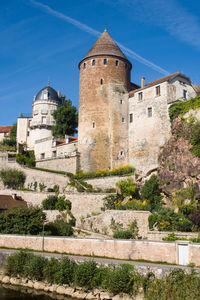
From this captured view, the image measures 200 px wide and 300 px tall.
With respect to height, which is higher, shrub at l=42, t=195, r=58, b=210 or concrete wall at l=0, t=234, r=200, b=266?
shrub at l=42, t=195, r=58, b=210

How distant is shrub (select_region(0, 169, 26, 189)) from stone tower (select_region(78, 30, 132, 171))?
687 cm

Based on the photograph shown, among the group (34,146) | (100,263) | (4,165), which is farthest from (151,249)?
(34,146)

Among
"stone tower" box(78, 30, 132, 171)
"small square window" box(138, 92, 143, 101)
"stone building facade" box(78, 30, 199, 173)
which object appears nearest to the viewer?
"stone building facade" box(78, 30, 199, 173)

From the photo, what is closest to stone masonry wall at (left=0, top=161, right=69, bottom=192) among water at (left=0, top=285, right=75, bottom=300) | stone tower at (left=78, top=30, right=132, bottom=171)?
stone tower at (left=78, top=30, right=132, bottom=171)

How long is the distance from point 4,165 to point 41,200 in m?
8.89

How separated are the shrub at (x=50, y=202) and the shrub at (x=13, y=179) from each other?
21.2 feet

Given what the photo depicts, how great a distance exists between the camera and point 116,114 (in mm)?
36312

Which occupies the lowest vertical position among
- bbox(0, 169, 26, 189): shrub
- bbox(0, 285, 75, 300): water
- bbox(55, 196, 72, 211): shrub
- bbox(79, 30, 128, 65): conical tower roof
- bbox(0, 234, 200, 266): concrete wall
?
bbox(0, 285, 75, 300): water

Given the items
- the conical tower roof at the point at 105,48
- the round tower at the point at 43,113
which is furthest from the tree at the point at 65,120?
the conical tower roof at the point at 105,48

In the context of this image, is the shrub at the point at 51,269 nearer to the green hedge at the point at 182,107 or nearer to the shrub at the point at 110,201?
the shrub at the point at 110,201

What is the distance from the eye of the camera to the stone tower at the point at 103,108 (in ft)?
117

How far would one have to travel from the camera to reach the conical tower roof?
37.7 meters

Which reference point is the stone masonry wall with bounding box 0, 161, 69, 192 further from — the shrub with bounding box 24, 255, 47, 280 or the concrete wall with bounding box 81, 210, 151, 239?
the shrub with bounding box 24, 255, 47, 280

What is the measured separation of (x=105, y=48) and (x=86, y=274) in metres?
27.9
